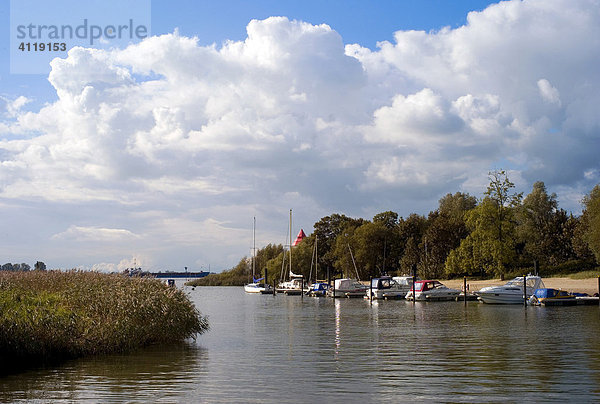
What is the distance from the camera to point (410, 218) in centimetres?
11488

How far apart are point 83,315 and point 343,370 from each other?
10491 mm

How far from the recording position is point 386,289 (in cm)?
7800

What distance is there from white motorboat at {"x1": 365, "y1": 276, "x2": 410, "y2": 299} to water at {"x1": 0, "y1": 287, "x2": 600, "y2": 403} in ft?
140

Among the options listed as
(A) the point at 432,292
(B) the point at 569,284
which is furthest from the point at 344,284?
(B) the point at 569,284

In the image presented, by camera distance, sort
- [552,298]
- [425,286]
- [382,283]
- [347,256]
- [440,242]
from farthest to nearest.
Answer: [347,256] → [440,242] → [382,283] → [425,286] → [552,298]

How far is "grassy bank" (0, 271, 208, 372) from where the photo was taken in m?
21.3

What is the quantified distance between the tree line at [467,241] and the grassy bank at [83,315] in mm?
48315

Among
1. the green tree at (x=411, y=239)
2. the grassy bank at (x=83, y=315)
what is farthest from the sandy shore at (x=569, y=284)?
the grassy bank at (x=83, y=315)

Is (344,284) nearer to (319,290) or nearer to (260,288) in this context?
(319,290)

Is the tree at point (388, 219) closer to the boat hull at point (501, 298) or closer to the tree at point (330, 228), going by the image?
A: the tree at point (330, 228)

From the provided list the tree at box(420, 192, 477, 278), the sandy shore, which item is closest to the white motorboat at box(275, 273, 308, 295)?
the tree at box(420, 192, 477, 278)

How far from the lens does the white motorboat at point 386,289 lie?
77.2 metres

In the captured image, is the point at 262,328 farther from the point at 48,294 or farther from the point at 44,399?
the point at 44,399

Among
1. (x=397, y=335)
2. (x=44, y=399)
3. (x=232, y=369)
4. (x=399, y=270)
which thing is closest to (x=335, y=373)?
(x=232, y=369)
